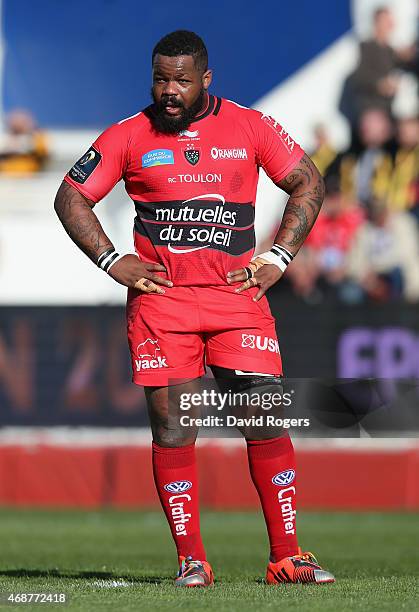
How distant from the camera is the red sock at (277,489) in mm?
6051

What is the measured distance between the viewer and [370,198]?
16.8 meters

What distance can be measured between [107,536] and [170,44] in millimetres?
5404

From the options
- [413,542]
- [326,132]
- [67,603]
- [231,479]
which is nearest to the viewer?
[67,603]

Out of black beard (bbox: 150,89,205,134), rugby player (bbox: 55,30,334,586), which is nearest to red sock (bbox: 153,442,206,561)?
rugby player (bbox: 55,30,334,586)

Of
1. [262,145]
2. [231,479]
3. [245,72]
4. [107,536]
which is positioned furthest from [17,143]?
[262,145]

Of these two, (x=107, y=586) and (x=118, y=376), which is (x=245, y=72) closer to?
(x=118, y=376)

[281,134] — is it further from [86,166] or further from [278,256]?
[86,166]

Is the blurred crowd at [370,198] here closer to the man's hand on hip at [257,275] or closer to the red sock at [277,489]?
the man's hand on hip at [257,275]

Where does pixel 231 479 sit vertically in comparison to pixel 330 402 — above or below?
below

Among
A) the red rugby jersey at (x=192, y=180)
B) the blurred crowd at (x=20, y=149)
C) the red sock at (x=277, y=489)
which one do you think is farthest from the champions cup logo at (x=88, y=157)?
the blurred crowd at (x=20, y=149)

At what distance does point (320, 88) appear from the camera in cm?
1811

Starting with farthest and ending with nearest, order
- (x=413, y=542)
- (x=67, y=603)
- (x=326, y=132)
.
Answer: (x=326, y=132) → (x=413, y=542) → (x=67, y=603)

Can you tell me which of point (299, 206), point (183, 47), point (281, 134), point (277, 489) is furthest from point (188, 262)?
point (277, 489)

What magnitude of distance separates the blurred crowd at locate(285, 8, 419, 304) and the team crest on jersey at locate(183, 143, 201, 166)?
911 centimetres
